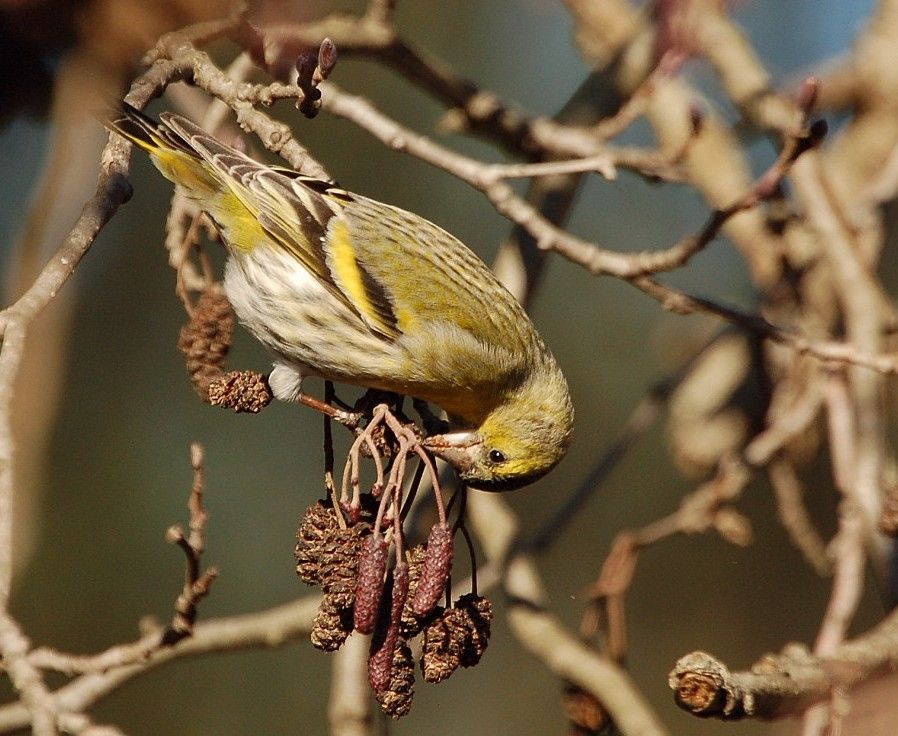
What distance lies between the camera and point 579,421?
512 cm

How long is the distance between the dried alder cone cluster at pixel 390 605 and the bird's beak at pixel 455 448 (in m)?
0.50

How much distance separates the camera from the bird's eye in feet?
7.00

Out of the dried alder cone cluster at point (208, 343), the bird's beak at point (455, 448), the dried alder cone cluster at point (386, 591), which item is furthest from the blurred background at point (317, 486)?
the dried alder cone cluster at point (386, 591)

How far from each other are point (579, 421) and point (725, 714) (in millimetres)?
3714

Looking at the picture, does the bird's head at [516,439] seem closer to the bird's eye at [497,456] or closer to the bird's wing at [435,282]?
the bird's eye at [497,456]

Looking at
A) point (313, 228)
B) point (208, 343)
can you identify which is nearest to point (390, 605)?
point (208, 343)

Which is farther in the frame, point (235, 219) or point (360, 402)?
point (235, 219)

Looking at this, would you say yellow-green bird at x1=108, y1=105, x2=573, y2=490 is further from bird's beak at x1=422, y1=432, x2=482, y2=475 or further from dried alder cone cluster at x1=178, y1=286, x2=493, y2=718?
dried alder cone cluster at x1=178, y1=286, x2=493, y2=718

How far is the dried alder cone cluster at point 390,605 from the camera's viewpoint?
1379mm

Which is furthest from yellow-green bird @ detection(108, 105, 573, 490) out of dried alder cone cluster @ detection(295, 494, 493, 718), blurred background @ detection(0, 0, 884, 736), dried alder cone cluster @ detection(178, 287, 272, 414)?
blurred background @ detection(0, 0, 884, 736)

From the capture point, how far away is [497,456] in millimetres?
2139

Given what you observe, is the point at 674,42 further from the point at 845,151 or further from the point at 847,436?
the point at 847,436

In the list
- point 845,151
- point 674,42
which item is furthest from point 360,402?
point 845,151

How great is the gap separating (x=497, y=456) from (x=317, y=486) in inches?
118
